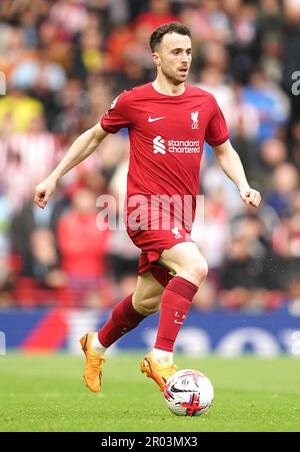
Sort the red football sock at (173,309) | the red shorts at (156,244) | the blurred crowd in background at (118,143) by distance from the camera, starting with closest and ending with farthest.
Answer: the red football sock at (173,309) → the red shorts at (156,244) → the blurred crowd in background at (118,143)

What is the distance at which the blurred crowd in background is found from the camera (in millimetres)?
15477

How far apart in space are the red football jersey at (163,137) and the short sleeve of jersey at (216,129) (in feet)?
0.31

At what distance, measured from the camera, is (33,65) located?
17.6 metres

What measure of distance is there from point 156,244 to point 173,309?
509 millimetres

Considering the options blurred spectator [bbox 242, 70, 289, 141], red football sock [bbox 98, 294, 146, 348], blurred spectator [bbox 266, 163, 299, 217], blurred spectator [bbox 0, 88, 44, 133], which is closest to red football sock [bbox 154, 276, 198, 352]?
red football sock [bbox 98, 294, 146, 348]

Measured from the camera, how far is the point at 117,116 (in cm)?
861

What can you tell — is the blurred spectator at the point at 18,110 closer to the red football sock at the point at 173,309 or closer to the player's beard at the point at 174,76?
the player's beard at the point at 174,76

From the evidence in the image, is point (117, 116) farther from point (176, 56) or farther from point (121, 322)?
point (121, 322)

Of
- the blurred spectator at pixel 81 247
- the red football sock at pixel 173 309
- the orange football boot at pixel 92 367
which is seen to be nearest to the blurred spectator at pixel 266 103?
the blurred spectator at pixel 81 247

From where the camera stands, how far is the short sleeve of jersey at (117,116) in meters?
8.55

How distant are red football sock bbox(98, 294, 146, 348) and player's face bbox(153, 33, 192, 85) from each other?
5.86 ft

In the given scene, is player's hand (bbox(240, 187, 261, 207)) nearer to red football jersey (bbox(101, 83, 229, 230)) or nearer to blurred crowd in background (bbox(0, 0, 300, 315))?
red football jersey (bbox(101, 83, 229, 230))

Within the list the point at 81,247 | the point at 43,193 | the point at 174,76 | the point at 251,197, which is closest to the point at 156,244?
the point at 251,197
